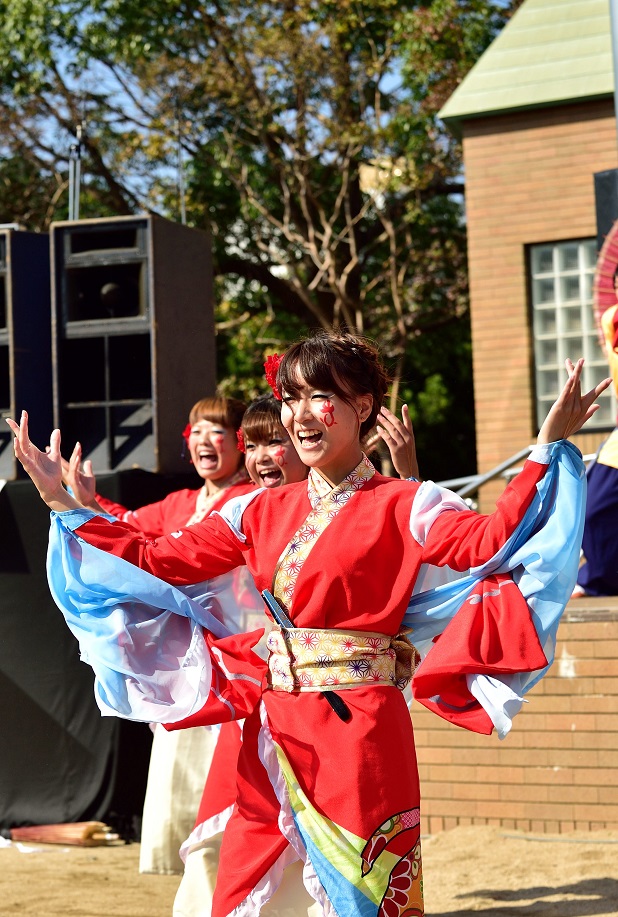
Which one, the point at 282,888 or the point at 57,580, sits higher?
the point at 57,580

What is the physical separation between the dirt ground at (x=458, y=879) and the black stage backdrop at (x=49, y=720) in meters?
0.21

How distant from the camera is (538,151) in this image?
10.4m

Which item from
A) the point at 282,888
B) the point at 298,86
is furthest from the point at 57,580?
the point at 298,86

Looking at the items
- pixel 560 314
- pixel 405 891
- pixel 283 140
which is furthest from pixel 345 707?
pixel 283 140

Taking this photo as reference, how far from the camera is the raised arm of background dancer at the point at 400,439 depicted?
3137 mm

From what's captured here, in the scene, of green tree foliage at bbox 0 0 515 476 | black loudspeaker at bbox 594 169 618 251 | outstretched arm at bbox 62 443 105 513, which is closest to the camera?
outstretched arm at bbox 62 443 105 513

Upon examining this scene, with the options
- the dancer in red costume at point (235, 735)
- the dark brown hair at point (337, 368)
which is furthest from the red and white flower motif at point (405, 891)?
the dark brown hair at point (337, 368)

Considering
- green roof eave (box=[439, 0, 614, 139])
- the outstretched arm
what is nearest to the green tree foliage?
green roof eave (box=[439, 0, 614, 139])

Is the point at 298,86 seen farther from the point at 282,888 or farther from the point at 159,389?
the point at 282,888

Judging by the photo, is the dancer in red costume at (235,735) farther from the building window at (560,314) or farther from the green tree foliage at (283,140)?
the green tree foliage at (283,140)

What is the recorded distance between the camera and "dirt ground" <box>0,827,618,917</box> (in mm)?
4273

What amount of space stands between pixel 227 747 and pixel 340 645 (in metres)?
0.89

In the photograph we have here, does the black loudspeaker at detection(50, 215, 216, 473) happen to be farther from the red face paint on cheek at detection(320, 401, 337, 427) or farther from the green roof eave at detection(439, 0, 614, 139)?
the green roof eave at detection(439, 0, 614, 139)

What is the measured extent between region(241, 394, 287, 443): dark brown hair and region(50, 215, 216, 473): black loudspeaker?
1610 millimetres
